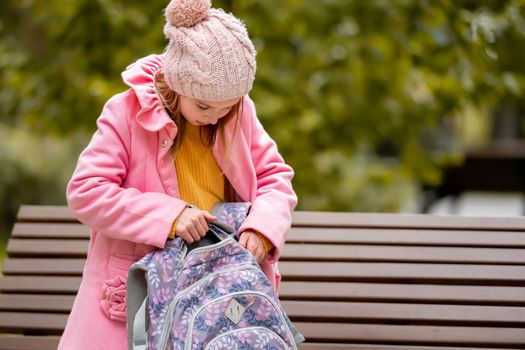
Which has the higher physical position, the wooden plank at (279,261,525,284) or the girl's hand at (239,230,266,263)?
the girl's hand at (239,230,266,263)

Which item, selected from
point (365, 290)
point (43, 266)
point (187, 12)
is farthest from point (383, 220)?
point (187, 12)

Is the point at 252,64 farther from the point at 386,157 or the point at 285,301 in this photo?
the point at 386,157

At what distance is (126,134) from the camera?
2689 mm

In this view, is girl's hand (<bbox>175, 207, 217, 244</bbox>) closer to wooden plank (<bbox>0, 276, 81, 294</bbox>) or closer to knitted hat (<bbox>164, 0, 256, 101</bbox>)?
knitted hat (<bbox>164, 0, 256, 101</bbox>)

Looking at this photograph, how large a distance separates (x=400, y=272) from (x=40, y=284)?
1.39m

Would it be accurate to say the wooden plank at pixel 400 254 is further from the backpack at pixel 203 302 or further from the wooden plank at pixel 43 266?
the backpack at pixel 203 302

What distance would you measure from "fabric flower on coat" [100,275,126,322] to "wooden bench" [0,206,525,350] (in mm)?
824

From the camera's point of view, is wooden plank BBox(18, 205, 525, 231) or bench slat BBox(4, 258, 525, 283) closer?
bench slat BBox(4, 258, 525, 283)

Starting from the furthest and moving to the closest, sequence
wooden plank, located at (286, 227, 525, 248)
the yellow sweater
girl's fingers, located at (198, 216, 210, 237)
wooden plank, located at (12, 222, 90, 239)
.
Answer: wooden plank, located at (12, 222, 90, 239)
wooden plank, located at (286, 227, 525, 248)
the yellow sweater
girl's fingers, located at (198, 216, 210, 237)

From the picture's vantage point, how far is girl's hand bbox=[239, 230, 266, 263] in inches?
106

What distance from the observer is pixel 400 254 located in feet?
11.8

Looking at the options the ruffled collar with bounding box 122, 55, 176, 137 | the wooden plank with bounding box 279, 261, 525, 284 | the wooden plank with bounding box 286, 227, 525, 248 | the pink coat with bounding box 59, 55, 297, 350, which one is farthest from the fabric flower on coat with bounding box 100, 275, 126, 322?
the wooden plank with bounding box 286, 227, 525, 248

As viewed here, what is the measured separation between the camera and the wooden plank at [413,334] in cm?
336

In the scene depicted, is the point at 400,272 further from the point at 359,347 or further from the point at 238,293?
the point at 238,293
